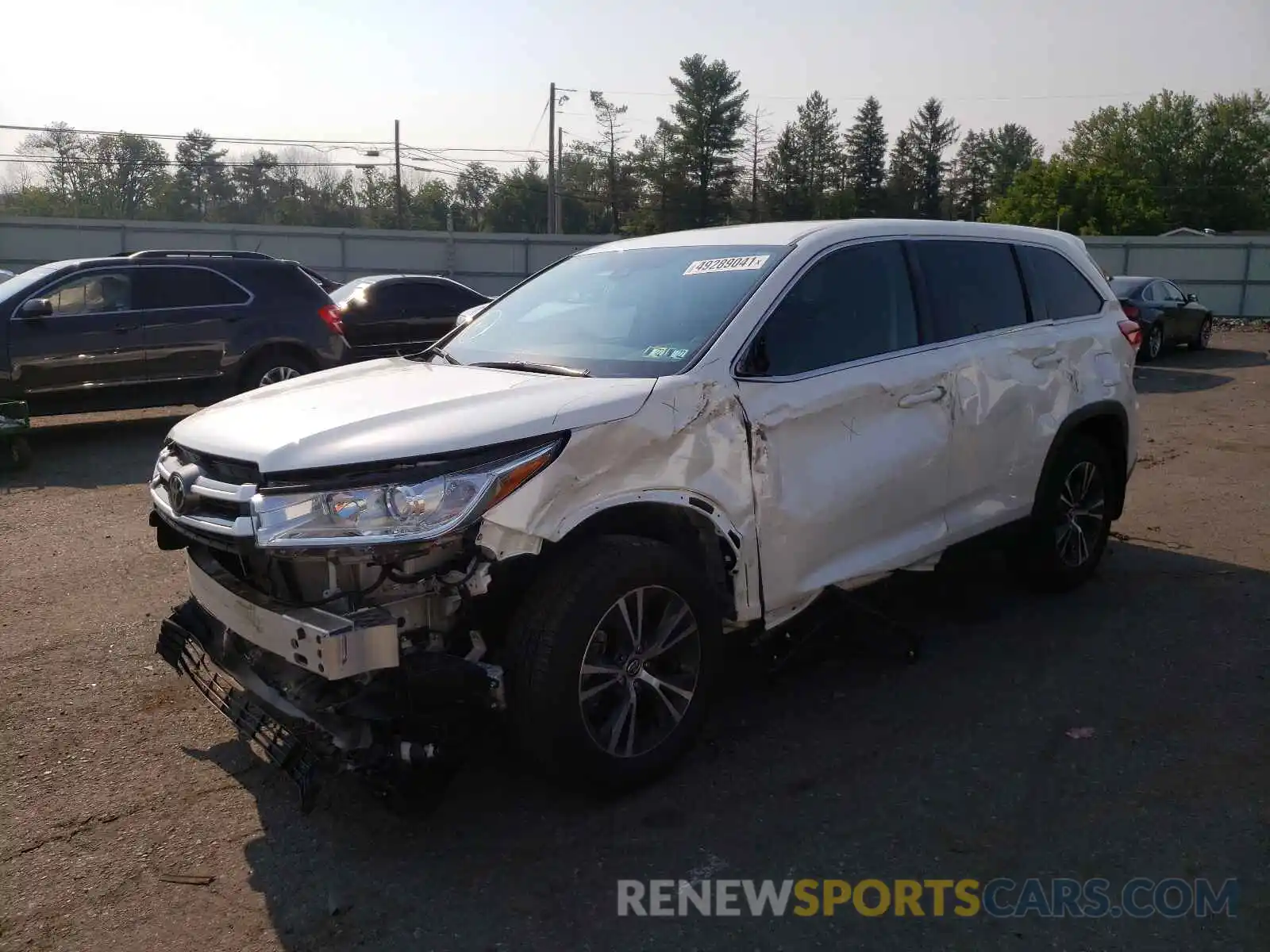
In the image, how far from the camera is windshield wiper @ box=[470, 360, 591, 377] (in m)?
3.94

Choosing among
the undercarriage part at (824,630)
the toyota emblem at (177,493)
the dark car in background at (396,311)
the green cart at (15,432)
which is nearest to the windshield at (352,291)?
the dark car in background at (396,311)

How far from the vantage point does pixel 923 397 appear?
15.2 feet

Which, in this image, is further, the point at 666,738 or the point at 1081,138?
the point at 1081,138

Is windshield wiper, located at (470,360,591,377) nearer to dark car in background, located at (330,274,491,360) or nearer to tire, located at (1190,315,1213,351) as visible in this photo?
dark car in background, located at (330,274,491,360)

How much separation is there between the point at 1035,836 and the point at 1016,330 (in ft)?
8.91

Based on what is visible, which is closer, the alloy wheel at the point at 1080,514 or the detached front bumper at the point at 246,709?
the detached front bumper at the point at 246,709

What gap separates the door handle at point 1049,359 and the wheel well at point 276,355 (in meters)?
8.10

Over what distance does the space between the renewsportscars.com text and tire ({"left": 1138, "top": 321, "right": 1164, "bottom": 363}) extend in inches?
699

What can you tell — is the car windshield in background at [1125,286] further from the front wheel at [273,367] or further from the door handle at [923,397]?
the door handle at [923,397]

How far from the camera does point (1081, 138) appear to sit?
8512cm

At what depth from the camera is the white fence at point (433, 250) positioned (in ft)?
103

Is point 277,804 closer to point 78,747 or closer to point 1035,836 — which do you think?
point 78,747

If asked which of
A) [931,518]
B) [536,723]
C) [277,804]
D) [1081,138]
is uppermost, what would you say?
[1081,138]

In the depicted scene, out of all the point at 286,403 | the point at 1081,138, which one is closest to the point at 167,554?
the point at 286,403
